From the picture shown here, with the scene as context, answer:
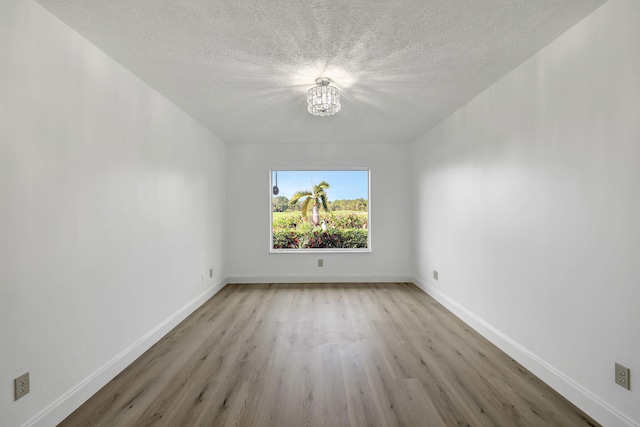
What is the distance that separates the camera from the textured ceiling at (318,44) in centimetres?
169

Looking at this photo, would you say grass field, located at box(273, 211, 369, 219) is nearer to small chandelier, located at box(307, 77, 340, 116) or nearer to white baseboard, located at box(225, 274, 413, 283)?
white baseboard, located at box(225, 274, 413, 283)

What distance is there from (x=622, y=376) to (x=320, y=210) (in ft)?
14.2

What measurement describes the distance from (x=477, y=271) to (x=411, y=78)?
2.03m

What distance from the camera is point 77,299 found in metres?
1.88

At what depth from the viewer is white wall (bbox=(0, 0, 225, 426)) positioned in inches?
58.7

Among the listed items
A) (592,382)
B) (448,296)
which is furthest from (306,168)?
(592,382)

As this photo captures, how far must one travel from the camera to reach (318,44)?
2.02 metres

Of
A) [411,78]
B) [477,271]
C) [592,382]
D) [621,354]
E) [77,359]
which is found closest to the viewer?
[621,354]

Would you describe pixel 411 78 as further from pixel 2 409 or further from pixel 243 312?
pixel 2 409

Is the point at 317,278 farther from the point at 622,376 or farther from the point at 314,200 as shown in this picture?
the point at 622,376

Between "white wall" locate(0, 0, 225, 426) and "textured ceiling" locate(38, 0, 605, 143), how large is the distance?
26cm

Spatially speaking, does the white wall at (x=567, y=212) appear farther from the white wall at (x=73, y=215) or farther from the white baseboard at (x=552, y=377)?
the white wall at (x=73, y=215)

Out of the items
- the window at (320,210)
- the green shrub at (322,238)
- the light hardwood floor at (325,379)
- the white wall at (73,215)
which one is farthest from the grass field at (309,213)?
the white wall at (73,215)

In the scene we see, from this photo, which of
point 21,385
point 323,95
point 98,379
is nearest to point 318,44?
point 323,95
